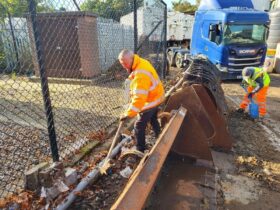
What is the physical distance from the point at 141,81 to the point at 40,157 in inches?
79.0

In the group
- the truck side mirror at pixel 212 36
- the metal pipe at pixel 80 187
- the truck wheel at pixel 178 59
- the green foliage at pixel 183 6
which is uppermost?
the green foliage at pixel 183 6

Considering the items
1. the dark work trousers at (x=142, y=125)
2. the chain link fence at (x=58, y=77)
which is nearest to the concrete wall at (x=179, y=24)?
the chain link fence at (x=58, y=77)

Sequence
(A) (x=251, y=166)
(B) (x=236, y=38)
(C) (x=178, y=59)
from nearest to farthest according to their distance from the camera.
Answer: (A) (x=251, y=166)
(B) (x=236, y=38)
(C) (x=178, y=59)

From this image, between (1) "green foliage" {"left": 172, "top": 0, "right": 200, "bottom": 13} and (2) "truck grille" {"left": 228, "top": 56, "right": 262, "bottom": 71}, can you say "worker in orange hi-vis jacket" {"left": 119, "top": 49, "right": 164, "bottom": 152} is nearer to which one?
(2) "truck grille" {"left": 228, "top": 56, "right": 262, "bottom": 71}

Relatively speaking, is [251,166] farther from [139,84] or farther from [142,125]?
[139,84]

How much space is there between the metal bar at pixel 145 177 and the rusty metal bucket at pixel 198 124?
0.49m

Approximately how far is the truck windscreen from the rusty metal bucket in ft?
23.5

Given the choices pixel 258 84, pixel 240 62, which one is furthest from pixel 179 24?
pixel 258 84

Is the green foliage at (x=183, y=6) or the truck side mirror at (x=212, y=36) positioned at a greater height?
the green foliage at (x=183, y=6)

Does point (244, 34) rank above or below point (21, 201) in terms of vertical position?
above

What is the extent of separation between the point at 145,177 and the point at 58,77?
823 cm

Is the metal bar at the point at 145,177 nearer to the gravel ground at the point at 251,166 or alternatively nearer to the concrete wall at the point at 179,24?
the gravel ground at the point at 251,166

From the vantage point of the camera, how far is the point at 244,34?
10.9m

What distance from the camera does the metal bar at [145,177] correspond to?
1.85 metres
